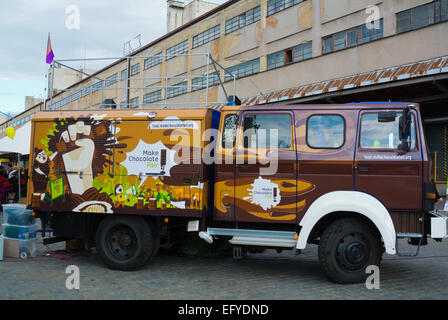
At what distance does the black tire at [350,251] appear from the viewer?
5988 millimetres

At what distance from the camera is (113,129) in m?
6.91

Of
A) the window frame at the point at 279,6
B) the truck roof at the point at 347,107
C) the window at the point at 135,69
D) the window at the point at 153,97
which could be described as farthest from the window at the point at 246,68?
the truck roof at the point at 347,107

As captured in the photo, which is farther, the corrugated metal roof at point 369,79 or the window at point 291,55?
the window at point 291,55

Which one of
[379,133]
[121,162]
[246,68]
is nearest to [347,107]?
[379,133]

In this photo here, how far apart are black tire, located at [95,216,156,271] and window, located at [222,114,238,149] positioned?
187 centimetres

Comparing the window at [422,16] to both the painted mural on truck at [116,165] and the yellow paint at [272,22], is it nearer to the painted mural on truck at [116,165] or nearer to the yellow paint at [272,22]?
the yellow paint at [272,22]

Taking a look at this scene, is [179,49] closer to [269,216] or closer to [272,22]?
[272,22]

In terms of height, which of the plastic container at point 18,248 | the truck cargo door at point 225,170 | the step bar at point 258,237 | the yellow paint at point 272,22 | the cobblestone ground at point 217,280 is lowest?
the cobblestone ground at point 217,280

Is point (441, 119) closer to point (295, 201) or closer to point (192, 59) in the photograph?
point (295, 201)

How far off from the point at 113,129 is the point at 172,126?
1041mm

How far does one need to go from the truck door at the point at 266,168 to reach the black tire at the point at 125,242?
1.57 meters

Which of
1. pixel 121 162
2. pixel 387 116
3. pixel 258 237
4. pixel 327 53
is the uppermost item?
pixel 327 53

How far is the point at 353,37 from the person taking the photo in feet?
63.4

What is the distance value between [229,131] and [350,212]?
2.20 meters
